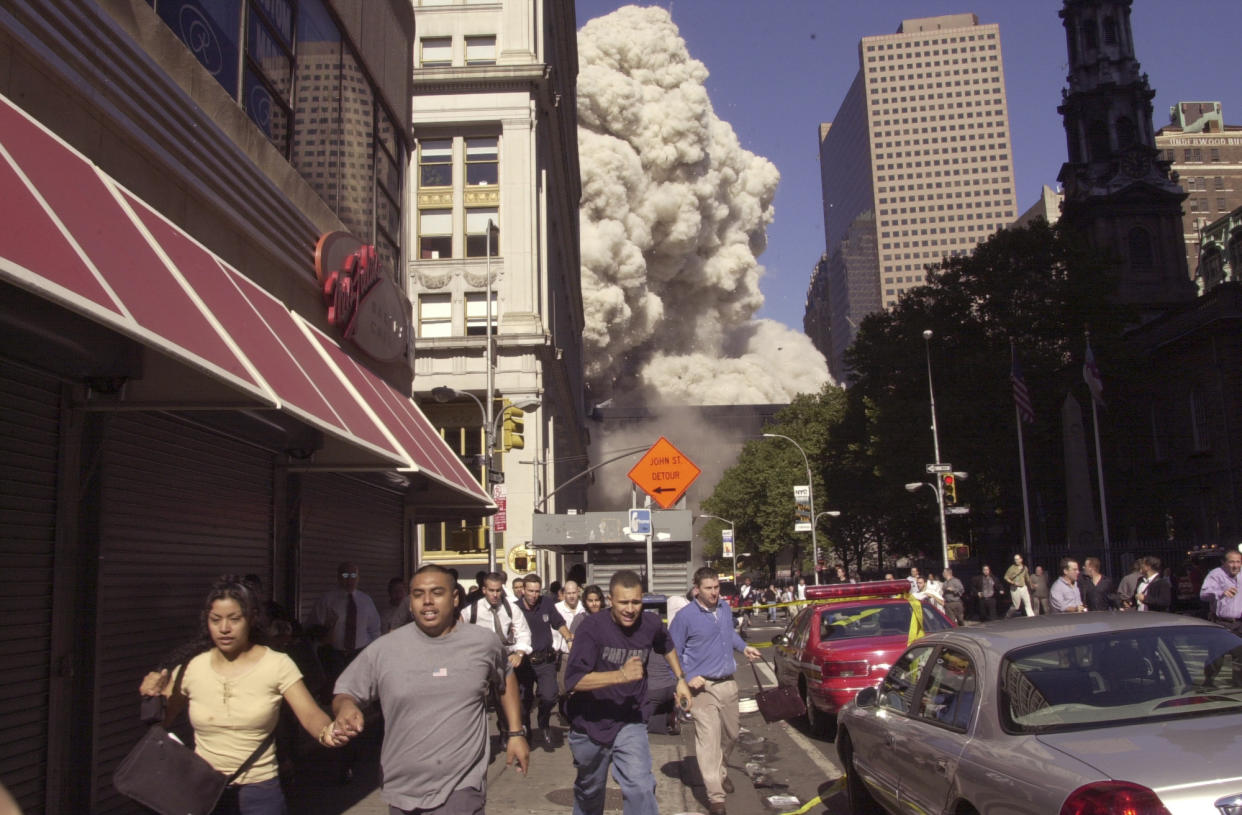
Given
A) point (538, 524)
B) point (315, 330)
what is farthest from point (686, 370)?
point (315, 330)

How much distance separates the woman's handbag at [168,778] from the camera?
13.7ft

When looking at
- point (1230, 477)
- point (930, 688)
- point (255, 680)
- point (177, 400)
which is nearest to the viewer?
point (255, 680)

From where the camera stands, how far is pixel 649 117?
77.5 meters

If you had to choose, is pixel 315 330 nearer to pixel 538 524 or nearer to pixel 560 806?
pixel 560 806

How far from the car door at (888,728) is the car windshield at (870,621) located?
448 centimetres

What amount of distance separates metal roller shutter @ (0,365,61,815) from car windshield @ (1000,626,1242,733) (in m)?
5.24

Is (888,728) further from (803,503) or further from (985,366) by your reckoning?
(803,503)

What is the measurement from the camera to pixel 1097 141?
60.2m

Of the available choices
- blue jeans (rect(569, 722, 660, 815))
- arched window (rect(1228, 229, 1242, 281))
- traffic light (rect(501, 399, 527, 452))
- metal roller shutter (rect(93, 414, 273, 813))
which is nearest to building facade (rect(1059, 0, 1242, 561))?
arched window (rect(1228, 229, 1242, 281))

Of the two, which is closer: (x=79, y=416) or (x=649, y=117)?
(x=79, y=416)

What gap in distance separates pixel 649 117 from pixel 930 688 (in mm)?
75441

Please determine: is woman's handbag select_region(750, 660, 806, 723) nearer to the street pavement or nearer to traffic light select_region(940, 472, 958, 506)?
the street pavement

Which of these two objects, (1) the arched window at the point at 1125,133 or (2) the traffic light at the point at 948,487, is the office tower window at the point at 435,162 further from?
(1) the arched window at the point at 1125,133

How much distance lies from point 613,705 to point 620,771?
367mm
